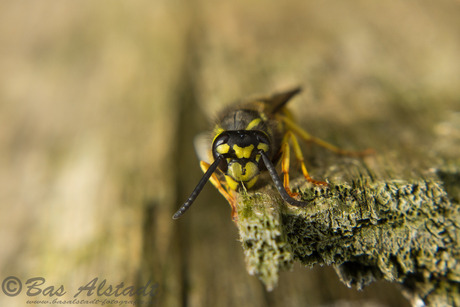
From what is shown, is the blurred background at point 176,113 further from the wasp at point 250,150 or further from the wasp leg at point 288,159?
the wasp at point 250,150

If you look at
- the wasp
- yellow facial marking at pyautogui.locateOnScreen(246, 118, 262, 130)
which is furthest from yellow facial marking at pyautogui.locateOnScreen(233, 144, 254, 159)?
yellow facial marking at pyautogui.locateOnScreen(246, 118, 262, 130)

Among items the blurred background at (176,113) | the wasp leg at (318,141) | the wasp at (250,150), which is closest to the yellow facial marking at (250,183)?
the wasp at (250,150)

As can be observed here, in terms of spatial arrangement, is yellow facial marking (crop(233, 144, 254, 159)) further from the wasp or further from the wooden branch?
the wooden branch

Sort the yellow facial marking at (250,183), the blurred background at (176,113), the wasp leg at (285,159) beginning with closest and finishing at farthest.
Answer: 1. the yellow facial marking at (250,183)
2. the wasp leg at (285,159)
3. the blurred background at (176,113)

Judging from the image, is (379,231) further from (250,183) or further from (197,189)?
(197,189)

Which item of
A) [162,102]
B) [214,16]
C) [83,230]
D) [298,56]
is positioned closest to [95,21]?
[214,16]

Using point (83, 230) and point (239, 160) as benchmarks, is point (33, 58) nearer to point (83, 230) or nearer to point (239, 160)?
point (83, 230)
